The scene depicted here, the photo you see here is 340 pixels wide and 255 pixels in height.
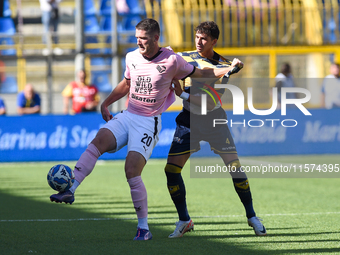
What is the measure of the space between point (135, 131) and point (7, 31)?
18.0 m

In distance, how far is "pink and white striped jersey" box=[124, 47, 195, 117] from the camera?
5.42 m

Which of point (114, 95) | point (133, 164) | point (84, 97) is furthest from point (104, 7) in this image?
point (133, 164)

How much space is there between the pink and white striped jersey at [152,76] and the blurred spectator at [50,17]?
47.4 feet

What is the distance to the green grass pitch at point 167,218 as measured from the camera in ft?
16.6

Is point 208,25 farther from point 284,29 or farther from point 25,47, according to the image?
point 25,47

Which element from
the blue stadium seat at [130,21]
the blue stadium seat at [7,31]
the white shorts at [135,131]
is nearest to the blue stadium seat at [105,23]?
the blue stadium seat at [130,21]

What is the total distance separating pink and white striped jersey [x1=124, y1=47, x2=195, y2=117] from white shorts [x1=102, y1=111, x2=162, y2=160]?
0.09 meters

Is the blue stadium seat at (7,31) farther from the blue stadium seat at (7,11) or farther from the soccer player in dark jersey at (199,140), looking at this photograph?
the soccer player in dark jersey at (199,140)

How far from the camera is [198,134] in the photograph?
575cm

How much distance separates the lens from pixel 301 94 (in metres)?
16.3

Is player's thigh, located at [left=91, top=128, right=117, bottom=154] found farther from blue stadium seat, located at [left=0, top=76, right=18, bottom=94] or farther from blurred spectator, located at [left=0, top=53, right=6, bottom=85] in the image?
blue stadium seat, located at [left=0, top=76, right=18, bottom=94]

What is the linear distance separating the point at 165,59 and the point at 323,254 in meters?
2.25

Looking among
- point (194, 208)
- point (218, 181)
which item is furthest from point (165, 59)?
point (218, 181)

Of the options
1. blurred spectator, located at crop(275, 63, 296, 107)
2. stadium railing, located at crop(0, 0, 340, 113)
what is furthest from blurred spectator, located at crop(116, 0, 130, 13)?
blurred spectator, located at crop(275, 63, 296, 107)
